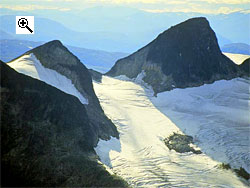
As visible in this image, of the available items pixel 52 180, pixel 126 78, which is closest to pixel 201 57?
pixel 126 78

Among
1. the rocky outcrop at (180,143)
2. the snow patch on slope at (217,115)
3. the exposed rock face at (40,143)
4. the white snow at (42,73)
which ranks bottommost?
the rocky outcrop at (180,143)

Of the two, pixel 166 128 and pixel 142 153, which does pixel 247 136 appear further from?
pixel 142 153

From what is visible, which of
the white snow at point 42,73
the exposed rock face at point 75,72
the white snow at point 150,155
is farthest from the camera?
the exposed rock face at point 75,72

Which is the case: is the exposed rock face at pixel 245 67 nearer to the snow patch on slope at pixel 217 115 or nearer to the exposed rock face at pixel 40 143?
the snow patch on slope at pixel 217 115

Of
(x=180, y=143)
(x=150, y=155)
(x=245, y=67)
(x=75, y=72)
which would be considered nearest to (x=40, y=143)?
(x=150, y=155)

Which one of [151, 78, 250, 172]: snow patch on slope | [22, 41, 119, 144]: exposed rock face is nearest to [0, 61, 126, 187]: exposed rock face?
[22, 41, 119, 144]: exposed rock face

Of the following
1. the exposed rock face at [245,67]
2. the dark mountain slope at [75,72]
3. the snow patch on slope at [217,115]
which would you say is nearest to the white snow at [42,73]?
the dark mountain slope at [75,72]
